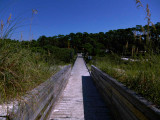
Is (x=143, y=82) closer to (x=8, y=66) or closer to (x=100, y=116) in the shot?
(x=100, y=116)

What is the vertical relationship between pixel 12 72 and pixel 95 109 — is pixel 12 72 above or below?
above

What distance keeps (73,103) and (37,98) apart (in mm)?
1732

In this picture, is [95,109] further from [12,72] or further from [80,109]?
[12,72]

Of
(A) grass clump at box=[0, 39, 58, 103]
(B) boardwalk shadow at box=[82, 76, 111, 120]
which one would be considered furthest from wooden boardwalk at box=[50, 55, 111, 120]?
(A) grass clump at box=[0, 39, 58, 103]

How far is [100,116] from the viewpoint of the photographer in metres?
2.52

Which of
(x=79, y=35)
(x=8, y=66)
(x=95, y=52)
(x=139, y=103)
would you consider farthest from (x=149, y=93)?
(x=79, y=35)

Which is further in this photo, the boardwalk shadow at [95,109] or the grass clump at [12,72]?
the boardwalk shadow at [95,109]

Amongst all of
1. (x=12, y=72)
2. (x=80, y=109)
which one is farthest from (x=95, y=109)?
(x=12, y=72)

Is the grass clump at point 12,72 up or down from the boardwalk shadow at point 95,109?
up

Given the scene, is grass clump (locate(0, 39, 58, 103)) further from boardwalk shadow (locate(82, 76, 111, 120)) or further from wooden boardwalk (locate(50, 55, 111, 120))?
boardwalk shadow (locate(82, 76, 111, 120))

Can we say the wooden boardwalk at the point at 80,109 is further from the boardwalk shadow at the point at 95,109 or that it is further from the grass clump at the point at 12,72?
the grass clump at the point at 12,72

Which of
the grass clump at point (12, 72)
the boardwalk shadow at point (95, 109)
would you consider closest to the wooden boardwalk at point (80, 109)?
the boardwalk shadow at point (95, 109)

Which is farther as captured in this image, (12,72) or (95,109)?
(95,109)

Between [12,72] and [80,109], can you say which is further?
[80,109]
